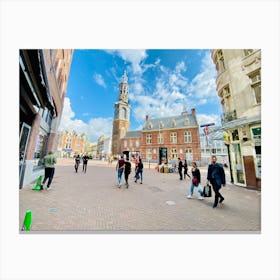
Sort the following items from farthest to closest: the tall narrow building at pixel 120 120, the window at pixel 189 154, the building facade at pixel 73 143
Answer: the building facade at pixel 73 143
the tall narrow building at pixel 120 120
the window at pixel 189 154

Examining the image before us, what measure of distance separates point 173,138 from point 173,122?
3.18m

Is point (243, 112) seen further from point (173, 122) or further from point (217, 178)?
point (173, 122)

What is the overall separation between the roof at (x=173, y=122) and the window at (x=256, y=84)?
1642cm

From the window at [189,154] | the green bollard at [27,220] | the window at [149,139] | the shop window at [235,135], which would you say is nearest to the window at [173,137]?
the window at [189,154]

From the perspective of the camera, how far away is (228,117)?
249 inches

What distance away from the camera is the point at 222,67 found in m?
6.84

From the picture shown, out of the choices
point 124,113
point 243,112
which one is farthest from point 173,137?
point 124,113

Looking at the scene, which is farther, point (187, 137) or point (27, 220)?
point (187, 137)

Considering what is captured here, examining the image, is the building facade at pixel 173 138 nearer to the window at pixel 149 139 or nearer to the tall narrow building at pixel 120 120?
the window at pixel 149 139

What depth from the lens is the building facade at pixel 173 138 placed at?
826 inches

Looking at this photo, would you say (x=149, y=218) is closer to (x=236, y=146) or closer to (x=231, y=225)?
(x=231, y=225)
